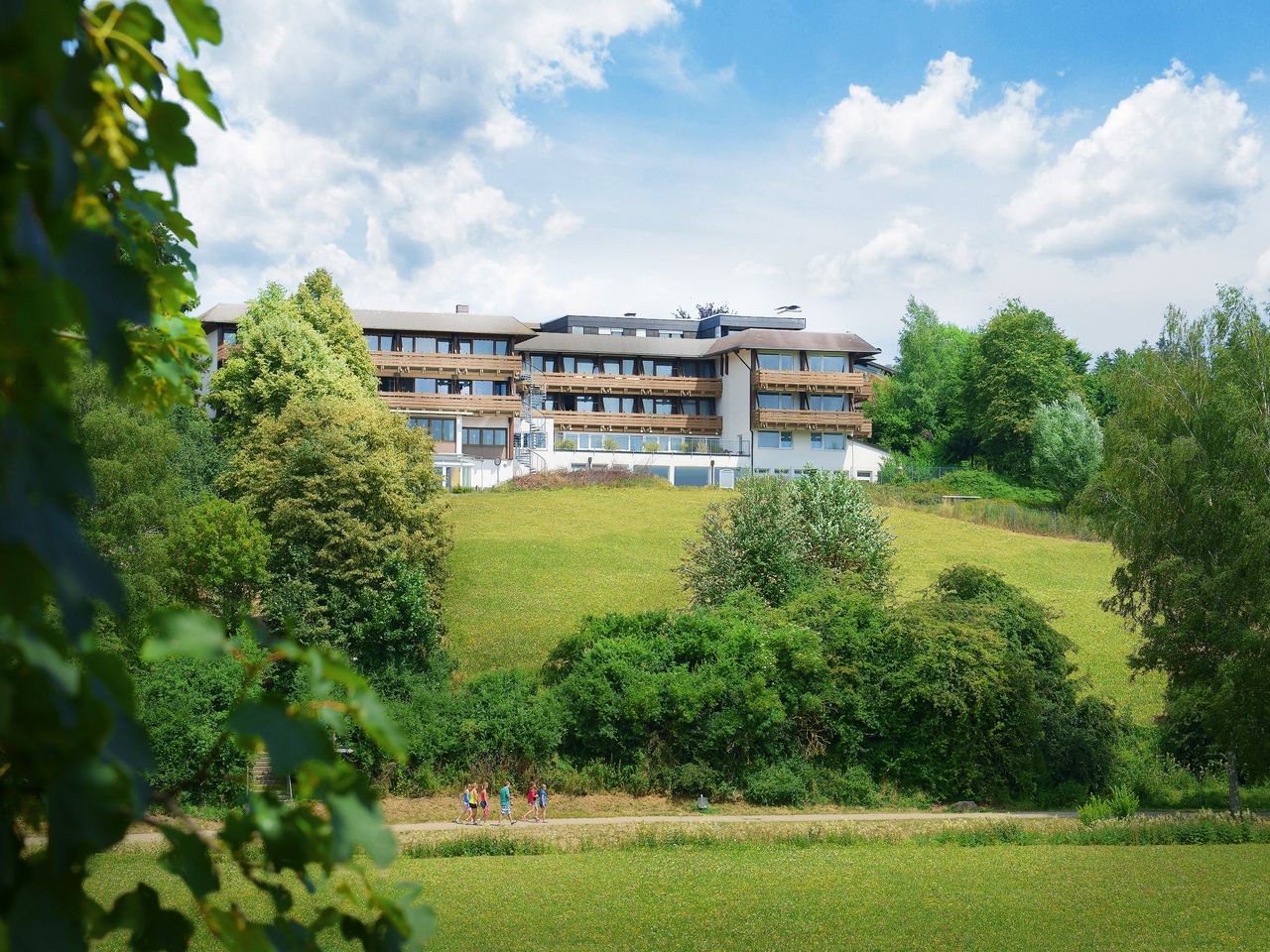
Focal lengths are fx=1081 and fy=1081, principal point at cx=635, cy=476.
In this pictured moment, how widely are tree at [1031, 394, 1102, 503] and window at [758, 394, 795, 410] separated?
14863 millimetres

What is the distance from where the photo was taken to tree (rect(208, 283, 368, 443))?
139 ft

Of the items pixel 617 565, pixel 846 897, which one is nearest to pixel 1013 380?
pixel 617 565

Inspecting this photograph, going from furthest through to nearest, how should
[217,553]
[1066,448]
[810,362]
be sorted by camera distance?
[810,362] → [1066,448] → [217,553]

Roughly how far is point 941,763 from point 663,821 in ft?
25.0

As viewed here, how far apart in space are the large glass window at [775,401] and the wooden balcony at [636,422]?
4886 millimetres

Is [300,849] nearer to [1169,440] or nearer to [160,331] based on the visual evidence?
[160,331]

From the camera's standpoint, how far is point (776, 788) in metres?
26.7

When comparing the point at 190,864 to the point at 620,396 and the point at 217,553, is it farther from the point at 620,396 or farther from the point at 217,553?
the point at 620,396

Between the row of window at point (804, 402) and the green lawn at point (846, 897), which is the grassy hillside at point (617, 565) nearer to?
the row of window at point (804, 402)

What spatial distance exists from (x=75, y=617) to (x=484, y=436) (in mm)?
63325

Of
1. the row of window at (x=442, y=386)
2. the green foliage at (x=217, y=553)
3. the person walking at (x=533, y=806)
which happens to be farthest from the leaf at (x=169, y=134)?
the row of window at (x=442, y=386)

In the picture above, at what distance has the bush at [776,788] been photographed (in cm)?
2673

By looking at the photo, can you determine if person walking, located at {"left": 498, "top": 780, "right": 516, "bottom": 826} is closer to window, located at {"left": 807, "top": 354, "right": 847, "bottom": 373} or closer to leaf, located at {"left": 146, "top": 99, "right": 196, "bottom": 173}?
leaf, located at {"left": 146, "top": 99, "right": 196, "bottom": 173}

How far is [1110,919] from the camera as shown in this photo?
48.1 ft
